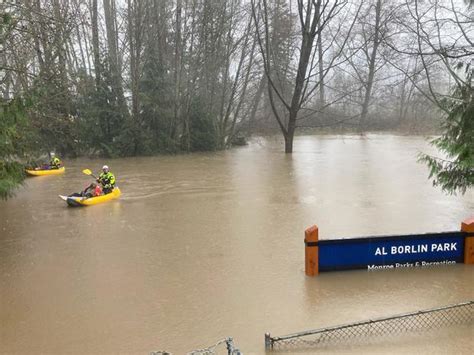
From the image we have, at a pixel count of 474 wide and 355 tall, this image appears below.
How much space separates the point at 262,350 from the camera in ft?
20.5

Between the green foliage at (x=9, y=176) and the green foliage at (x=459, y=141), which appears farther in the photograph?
the green foliage at (x=9, y=176)

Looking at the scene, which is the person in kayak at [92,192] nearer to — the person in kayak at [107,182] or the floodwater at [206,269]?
the person in kayak at [107,182]

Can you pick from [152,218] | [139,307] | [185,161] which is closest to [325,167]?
[185,161]

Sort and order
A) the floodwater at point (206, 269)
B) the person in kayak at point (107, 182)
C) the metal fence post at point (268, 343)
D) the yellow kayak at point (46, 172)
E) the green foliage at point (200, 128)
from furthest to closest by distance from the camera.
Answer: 1. the green foliage at point (200, 128)
2. the yellow kayak at point (46, 172)
3. the person in kayak at point (107, 182)
4. the floodwater at point (206, 269)
5. the metal fence post at point (268, 343)

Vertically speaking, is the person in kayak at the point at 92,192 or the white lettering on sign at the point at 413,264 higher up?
the person in kayak at the point at 92,192

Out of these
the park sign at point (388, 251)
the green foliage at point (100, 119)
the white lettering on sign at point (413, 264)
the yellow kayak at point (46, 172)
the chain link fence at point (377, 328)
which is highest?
the green foliage at point (100, 119)

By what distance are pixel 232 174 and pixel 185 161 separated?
6.51 meters

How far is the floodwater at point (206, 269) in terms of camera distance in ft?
22.6

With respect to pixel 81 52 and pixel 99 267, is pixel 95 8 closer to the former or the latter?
pixel 81 52

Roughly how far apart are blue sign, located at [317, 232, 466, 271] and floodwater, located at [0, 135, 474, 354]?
194 mm

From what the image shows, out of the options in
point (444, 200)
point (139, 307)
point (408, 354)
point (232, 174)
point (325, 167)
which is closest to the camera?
point (408, 354)

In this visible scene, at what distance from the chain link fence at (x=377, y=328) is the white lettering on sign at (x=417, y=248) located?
69.4 inches

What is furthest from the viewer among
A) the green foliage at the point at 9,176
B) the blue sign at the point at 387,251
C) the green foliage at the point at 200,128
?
the green foliage at the point at 200,128

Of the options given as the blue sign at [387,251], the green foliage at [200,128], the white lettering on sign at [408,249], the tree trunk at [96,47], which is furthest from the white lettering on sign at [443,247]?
the tree trunk at [96,47]
